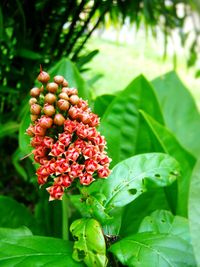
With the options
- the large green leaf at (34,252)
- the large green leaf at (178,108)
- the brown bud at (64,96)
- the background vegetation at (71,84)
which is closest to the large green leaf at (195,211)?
the background vegetation at (71,84)

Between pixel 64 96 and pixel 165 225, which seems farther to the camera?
pixel 165 225

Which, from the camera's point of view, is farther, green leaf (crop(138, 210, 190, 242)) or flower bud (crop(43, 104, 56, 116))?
green leaf (crop(138, 210, 190, 242))

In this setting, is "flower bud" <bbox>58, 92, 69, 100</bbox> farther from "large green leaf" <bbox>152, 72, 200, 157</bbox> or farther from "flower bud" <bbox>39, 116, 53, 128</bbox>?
"large green leaf" <bbox>152, 72, 200, 157</bbox>

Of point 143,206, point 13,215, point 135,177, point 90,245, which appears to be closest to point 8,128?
point 13,215

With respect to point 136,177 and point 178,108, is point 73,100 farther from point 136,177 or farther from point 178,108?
point 178,108

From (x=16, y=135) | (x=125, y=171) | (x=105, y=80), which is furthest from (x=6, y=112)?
(x=105, y=80)

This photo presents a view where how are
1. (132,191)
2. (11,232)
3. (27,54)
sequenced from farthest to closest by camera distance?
(27,54)
(11,232)
(132,191)

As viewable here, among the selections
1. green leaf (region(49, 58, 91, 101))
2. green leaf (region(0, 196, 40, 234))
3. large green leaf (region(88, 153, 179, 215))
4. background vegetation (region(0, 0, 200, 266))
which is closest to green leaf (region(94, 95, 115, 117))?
background vegetation (region(0, 0, 200, 266))
